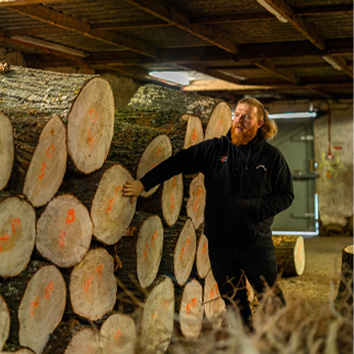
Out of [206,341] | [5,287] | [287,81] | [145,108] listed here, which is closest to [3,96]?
[5,287]

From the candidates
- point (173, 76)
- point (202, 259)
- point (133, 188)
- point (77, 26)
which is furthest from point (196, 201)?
point (173, 76)

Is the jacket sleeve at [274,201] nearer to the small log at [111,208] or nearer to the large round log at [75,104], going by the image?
the small log at [111,208]

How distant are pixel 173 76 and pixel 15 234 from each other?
19.4 ft

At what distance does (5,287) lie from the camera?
249 cm

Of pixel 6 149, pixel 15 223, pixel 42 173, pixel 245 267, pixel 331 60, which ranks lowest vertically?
pixel 245 267

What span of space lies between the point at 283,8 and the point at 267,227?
69.8 inches

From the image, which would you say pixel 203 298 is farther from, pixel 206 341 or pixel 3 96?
pixel 206 341

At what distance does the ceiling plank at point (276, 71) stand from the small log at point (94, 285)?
4001mm

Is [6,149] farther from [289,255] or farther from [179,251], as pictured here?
[289,255]

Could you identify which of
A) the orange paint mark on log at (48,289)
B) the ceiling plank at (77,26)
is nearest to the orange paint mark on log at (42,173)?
the orange paint mark on log at (48,289)

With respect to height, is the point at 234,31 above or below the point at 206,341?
above

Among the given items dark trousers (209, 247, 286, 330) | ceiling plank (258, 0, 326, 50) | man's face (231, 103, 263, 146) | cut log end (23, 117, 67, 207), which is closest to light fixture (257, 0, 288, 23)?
ceiling plank (258, 0, 326, 50)

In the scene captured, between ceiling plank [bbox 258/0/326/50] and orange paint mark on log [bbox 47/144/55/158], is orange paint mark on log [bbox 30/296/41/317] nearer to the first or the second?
orange paint mark on log [bbox 47/144/55/158]

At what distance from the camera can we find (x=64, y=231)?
2760 millimetres
